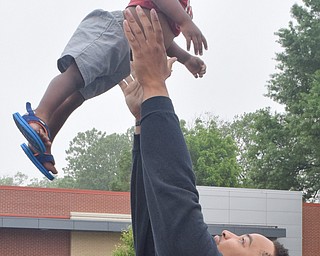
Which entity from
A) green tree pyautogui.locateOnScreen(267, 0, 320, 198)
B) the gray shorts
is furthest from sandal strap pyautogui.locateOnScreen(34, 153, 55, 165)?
green tree pyautogui.locateOnScreen(267, 0, 320, 198)

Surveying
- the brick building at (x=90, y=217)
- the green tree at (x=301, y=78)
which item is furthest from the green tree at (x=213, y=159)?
the brick building at (x=90, y=217)

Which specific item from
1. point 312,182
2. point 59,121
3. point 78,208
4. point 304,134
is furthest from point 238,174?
point 59,121

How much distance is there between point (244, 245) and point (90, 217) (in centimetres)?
1996

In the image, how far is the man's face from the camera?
9.25ft

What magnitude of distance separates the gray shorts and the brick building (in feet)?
59.2

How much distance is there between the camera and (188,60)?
345 centimetres

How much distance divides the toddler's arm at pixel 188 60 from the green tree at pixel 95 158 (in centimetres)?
6004

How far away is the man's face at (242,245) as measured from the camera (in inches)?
111

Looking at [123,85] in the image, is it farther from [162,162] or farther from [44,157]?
[162,162]

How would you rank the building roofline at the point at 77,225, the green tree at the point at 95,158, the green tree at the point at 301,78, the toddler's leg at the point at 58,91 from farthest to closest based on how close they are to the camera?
the green tree at the point at 95,158
the green tree at the point at 301,78
the building roofline at the point at 77,225
the toddler's leg at the point at 58,91

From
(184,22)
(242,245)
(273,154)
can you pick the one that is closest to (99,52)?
(184,22)

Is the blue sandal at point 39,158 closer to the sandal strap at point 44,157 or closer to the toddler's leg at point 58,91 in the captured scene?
the sandal strap at point 44,157

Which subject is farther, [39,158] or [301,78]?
[301,78]

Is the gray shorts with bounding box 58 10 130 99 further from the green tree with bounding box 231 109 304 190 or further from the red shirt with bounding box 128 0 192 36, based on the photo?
the green tree with bounding box 231 109 304 190
